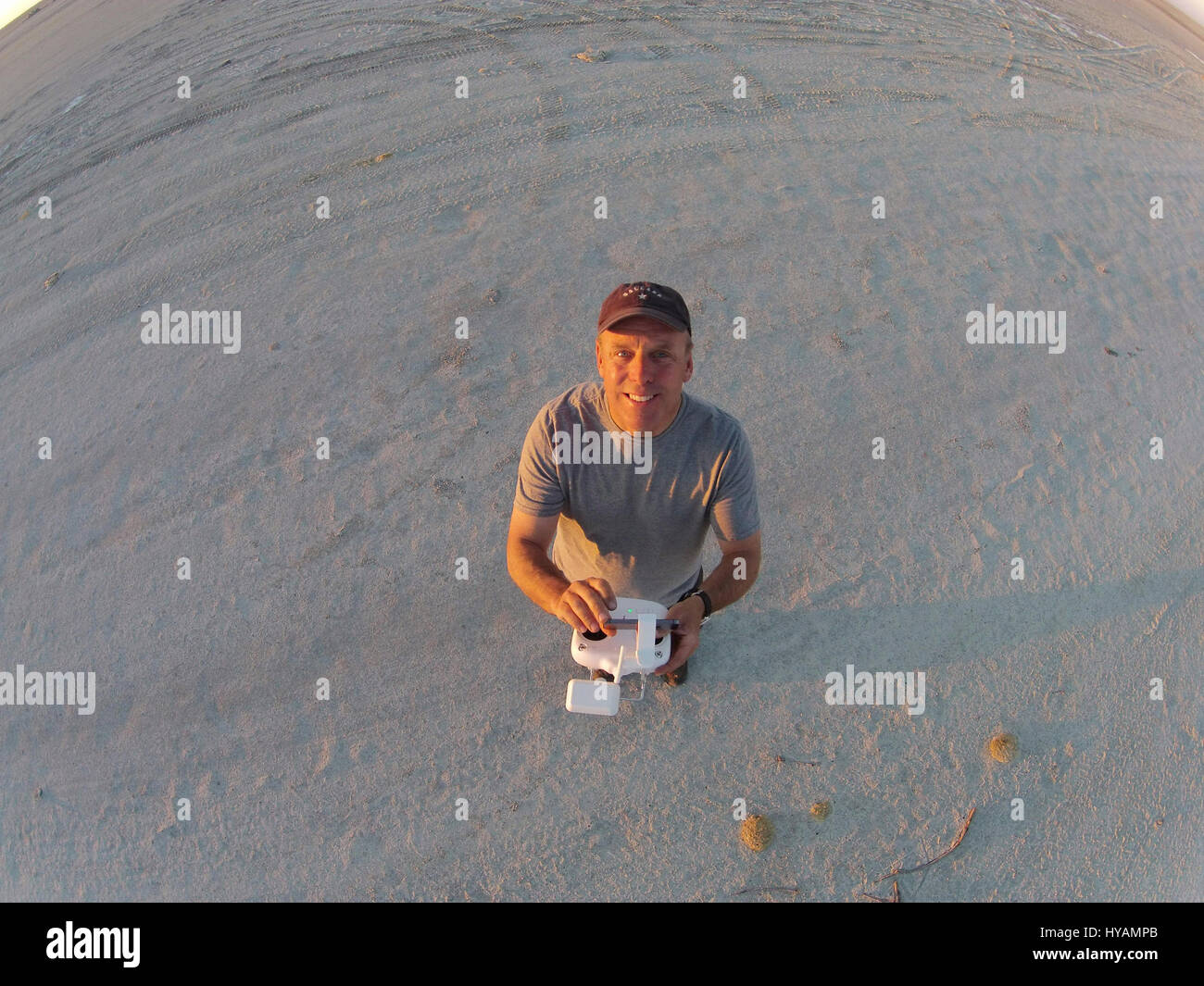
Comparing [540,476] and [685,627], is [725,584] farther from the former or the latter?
[540,476]

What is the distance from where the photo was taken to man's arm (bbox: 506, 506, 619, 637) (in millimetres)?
2537

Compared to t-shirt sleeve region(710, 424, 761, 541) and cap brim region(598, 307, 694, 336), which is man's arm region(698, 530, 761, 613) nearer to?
t-shirt sleeve region(710, 424, 761, 541)

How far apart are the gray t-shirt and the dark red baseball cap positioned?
11.4 inches

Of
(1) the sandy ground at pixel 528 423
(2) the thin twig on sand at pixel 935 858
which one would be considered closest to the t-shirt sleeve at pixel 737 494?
(1) the sandy ground at pixel 528 423

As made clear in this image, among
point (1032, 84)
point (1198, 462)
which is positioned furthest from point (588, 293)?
point (1032, 84)

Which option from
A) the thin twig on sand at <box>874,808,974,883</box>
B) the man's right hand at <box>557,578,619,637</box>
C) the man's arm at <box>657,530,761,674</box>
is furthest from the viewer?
the thin twig on sand at <box>874,808,974,883</box>

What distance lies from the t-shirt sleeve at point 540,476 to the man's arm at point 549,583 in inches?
1.8

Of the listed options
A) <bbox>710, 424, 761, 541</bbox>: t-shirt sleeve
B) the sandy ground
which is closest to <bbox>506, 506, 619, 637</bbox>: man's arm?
<bbox>710, 424, 761, 541</bbox>: t-shirt sleeve

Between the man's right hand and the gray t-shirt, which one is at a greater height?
the gray t-shirt

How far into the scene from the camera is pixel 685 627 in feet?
8.95

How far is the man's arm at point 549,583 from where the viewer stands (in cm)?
254

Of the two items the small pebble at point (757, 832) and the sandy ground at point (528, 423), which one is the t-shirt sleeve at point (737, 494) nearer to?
the sandy ground at point (528, 423)

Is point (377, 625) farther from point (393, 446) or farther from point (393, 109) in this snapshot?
point (393, 109)

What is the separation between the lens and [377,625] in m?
4.30
